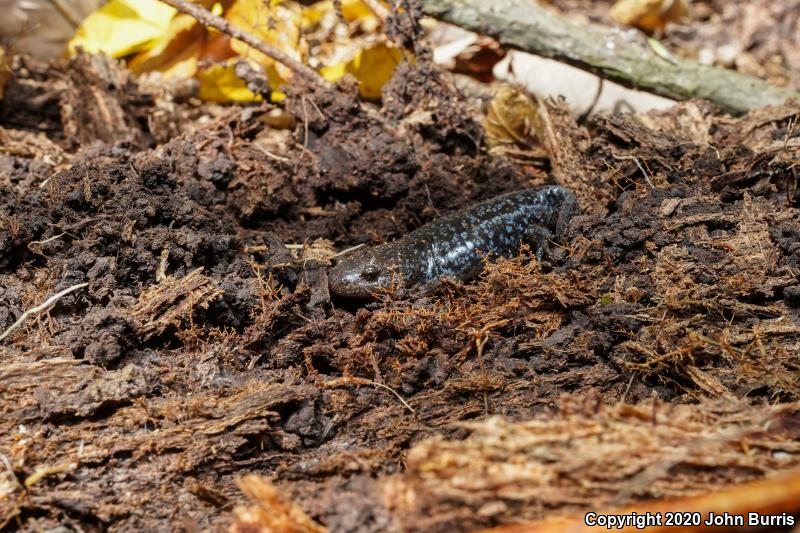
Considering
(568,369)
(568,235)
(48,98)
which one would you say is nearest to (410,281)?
(568,235)

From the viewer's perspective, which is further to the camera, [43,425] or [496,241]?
[496,241]

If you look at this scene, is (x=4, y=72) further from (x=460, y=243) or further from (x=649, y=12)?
(x=649, y=12)

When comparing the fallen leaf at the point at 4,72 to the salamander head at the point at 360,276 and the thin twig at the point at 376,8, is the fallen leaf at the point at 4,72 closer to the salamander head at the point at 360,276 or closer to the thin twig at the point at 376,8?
the thin twig at the point at 376,8

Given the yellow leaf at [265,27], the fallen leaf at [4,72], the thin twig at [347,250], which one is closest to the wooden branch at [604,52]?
the yellow leaf at [265,27]

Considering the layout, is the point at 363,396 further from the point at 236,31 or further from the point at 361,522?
the point at 236,31

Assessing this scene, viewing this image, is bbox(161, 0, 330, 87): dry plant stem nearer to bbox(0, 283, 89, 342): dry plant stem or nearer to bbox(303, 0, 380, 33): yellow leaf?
bbox(303, 0, 380, 33): yellow leaf

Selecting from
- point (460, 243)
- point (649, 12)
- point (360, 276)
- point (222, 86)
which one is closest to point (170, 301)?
point (360, 276)

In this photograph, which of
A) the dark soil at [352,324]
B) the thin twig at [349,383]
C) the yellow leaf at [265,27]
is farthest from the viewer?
the yellow leaf at [265,27]
